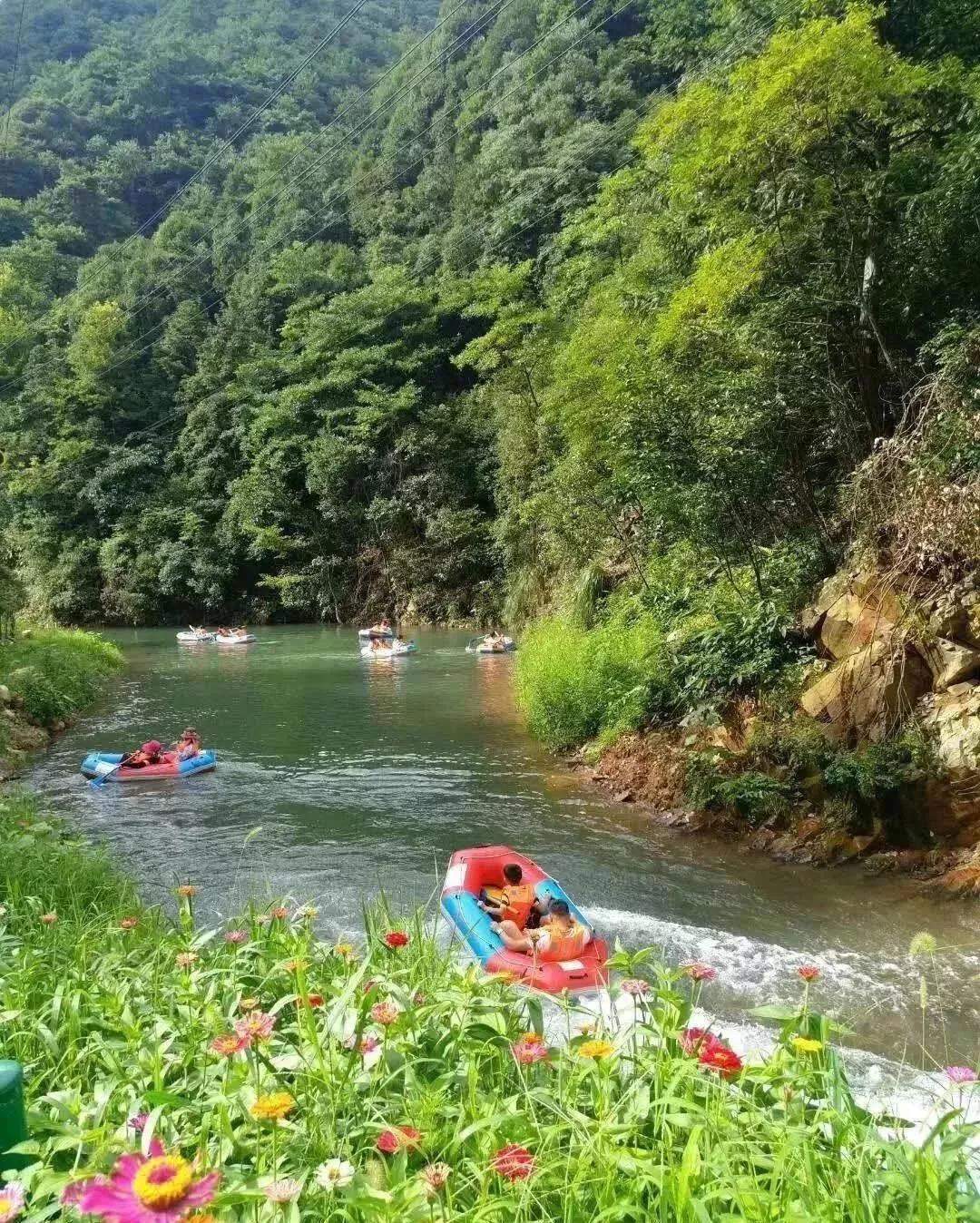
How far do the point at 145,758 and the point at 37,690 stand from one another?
15.0ft

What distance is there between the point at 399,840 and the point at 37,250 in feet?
169

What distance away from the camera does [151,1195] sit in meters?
1.02

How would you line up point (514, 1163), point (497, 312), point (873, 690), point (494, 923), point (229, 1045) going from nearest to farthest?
1. point (514, 1163)
2. point (229, 1045)
3. point (494, 923)
4. point (873, 690)
5. point (497, 312)

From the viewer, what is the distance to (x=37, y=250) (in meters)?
46.7

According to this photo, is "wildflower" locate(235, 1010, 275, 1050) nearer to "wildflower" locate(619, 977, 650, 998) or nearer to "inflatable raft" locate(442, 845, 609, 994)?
"wildflower" locate(619, 977, 650, 998)

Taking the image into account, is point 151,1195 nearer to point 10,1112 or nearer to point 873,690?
point 10,1112

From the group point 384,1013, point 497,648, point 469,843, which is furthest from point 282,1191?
point 497,648

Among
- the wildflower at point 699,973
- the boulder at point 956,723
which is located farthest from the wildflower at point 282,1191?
the boulder at point 956,723

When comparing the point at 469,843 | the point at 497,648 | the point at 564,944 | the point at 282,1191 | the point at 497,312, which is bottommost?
the point at 497,648

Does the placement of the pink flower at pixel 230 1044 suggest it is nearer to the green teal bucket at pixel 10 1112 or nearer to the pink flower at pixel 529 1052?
the green teal bucket at pixel 10 1112

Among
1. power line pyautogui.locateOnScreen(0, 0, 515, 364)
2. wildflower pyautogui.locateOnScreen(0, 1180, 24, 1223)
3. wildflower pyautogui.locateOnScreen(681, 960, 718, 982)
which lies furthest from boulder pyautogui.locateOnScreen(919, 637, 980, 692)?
power line pyautogui.locateOnScreen(0, 0, 515, 364)

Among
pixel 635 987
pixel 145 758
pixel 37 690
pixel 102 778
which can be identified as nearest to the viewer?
pixel 635 987

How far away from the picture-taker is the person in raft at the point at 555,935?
5273mm

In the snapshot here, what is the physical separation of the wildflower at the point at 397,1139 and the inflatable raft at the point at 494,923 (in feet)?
8.89
